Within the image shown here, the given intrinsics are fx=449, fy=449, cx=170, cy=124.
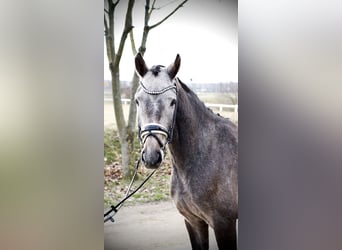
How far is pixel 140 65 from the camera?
2934 millimetres

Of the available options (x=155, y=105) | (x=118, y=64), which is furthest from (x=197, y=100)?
(x=118, y=64)

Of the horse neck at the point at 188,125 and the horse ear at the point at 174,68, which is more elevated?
the horse ear at the point at 174,68

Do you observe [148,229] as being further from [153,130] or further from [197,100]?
[197,100]

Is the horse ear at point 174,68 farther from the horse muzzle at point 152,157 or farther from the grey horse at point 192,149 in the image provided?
the horse muzzle at point 152,157

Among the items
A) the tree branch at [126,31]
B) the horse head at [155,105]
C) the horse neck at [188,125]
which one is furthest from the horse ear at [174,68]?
the tree branch at [126,31]

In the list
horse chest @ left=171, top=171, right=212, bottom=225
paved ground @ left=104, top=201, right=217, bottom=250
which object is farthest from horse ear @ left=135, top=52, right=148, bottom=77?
paved ground @ left=104, top=201, right=217, bottom=250

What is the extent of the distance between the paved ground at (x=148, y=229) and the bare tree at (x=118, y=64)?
0.28 m

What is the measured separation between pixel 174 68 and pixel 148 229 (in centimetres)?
109

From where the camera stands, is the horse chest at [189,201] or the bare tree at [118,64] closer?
the bare tree at [118,64]

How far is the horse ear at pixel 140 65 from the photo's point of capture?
2.93m

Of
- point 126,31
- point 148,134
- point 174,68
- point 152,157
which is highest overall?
point 126,31
